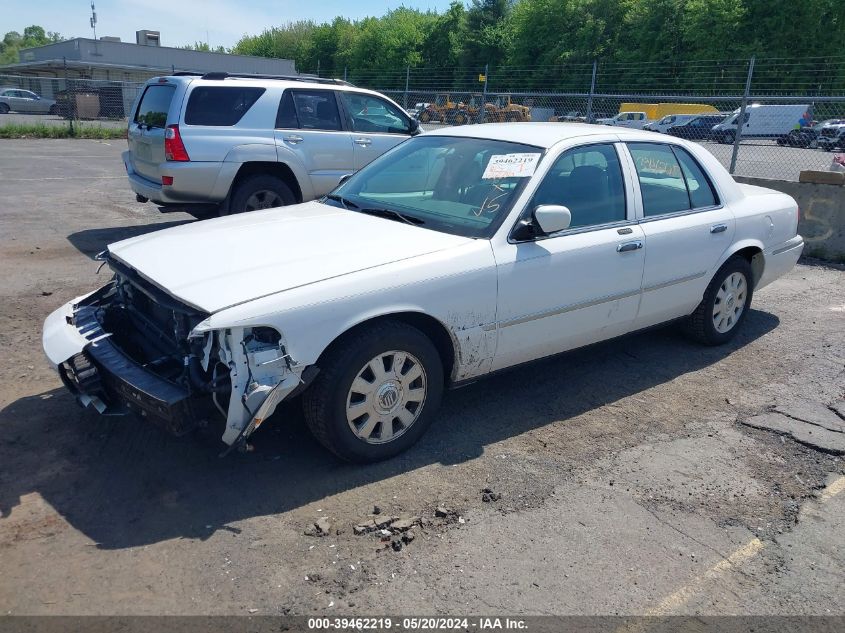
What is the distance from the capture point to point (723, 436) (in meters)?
4.38

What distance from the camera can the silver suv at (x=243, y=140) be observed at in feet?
26.3

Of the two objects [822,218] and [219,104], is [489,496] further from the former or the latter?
[822,218]

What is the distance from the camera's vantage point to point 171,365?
12.0ft

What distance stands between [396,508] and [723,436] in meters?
2.16

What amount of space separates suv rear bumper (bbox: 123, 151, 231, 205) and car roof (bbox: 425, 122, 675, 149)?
12.1 feet

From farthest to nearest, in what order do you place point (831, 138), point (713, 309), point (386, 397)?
point (831, 138) → point (713, 309) → point (386, 397)

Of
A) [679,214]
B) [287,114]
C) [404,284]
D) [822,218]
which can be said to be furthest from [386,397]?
[822,218]

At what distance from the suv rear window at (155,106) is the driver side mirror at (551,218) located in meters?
5.62

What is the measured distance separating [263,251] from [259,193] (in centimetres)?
484

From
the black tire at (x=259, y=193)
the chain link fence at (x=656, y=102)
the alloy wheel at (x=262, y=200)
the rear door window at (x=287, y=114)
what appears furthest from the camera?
the chain link fence at (x=656, y=102)

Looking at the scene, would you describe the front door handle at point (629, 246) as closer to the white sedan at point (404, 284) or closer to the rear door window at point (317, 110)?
the white sedan at point (404, 284)

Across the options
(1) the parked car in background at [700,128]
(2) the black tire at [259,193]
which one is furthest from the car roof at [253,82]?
(1) the parked car in background at [700,128]

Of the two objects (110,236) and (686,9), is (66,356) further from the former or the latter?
(686,9)

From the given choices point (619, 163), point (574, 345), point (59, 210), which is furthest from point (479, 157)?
point (59, 210)
